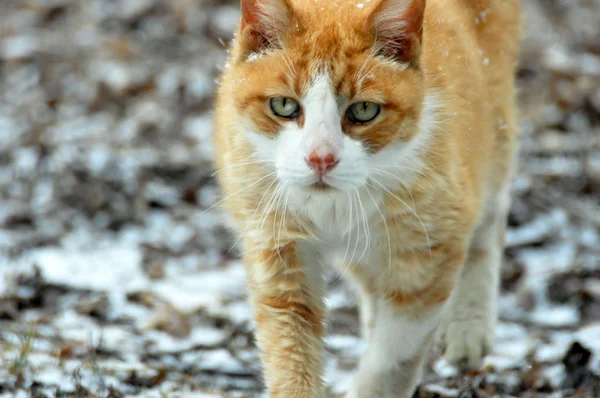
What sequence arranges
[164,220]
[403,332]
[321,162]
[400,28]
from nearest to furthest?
1. [321,162]
2. [400,28]
3. [403,332]
4. [164,220]

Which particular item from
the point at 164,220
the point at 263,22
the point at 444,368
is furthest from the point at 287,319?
the point at 164,220

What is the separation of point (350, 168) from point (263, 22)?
62cm

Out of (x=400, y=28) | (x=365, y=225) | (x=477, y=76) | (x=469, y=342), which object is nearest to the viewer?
(x=400, y=28)

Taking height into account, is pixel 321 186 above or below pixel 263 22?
below

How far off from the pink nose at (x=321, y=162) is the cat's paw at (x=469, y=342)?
1737 millimetres

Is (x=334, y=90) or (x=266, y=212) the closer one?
(x=334, y=90)

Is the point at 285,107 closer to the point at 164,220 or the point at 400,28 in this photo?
the point at 400,28

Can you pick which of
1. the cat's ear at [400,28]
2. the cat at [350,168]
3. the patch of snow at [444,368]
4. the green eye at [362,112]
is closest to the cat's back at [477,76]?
the cat at [350,168]

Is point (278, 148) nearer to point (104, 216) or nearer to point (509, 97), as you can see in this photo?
point (509, 97)

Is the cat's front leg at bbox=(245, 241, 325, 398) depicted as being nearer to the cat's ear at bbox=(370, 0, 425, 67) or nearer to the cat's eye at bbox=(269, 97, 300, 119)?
the cat's eye at bbox=(269, 97, 300, 119)

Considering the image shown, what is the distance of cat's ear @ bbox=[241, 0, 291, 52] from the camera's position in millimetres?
3043

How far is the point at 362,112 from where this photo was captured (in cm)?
298

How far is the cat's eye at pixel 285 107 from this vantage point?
9.82ft

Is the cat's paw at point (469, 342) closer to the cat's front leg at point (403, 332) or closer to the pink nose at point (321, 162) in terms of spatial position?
the cat's front leg at point (403, 332)
